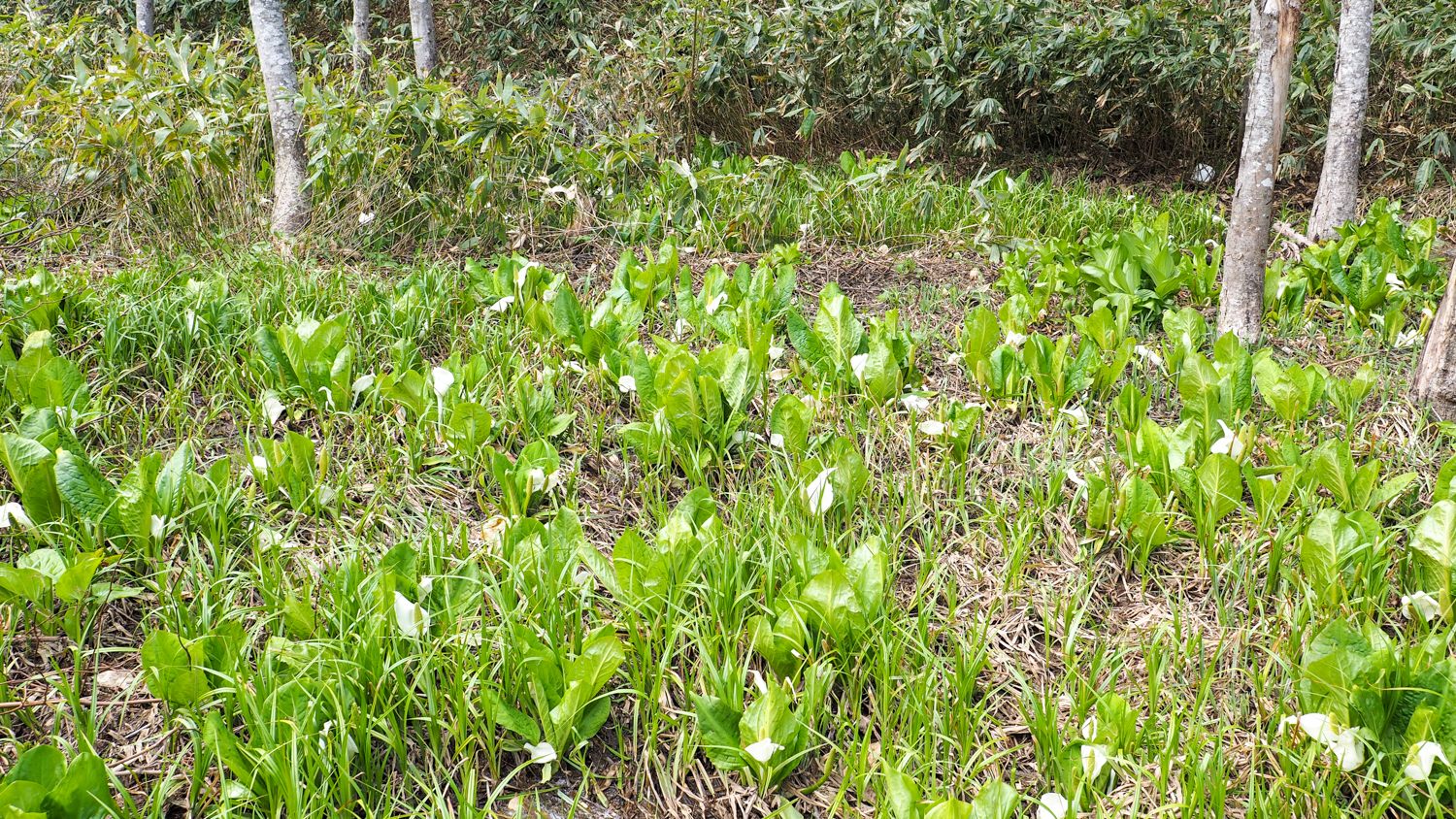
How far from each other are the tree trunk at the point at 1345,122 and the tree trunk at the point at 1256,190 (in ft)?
5.22

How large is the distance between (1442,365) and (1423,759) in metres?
1.77

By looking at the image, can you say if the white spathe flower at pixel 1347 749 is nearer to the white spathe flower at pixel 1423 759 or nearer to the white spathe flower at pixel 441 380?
the white spathe flower at pixel 1423 759

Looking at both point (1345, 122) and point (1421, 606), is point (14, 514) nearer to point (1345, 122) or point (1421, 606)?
point (1421, 606)

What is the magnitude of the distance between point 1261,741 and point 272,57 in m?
4.68

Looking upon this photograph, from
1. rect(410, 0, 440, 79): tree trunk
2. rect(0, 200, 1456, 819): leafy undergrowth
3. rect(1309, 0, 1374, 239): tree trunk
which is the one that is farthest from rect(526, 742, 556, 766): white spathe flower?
rect(410, 0, 440, 79): tree trunk

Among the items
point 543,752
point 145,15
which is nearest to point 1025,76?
point 543,752

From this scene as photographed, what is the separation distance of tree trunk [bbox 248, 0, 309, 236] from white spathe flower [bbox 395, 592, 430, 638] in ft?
10.7

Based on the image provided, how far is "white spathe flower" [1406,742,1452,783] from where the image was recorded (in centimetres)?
158

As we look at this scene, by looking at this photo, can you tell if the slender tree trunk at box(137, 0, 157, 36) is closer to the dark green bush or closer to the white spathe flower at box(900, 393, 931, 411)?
the dark green bush

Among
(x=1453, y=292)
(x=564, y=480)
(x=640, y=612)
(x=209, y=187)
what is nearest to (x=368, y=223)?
(x=209, y=187)

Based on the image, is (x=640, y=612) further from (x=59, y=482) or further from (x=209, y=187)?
Answer: (x=209, y=187)

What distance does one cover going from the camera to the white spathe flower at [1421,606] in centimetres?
196

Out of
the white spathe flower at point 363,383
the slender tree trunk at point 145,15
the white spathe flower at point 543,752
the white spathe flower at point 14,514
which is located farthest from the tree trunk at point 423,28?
the white spathe flower at point 543,752

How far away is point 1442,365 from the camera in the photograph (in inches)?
115
